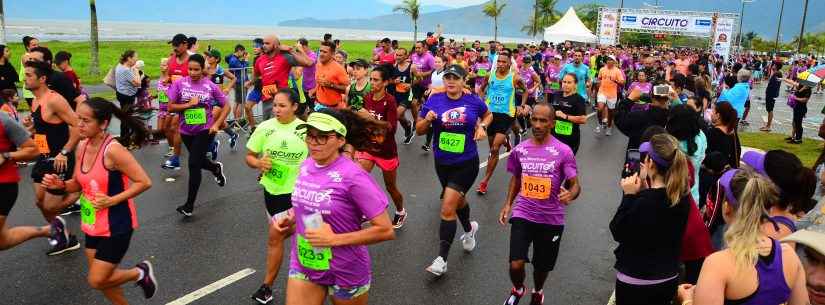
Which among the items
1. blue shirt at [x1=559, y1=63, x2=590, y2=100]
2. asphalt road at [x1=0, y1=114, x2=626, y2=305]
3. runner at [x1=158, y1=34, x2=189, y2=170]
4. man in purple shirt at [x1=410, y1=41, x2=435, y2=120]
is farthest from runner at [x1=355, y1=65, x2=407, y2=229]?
blue shirt at [x1=559, y1=63, x2=590, y2=100]

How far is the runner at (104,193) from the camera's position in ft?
13.2

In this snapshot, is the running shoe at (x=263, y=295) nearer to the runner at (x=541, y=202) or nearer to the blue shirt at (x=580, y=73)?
the runner at (x=541, y=202)

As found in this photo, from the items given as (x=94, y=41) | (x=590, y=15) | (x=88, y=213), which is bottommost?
(x=88, y=213)

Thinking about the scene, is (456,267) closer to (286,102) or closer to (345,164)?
(286,102)

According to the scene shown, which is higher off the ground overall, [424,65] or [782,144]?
[424,65]

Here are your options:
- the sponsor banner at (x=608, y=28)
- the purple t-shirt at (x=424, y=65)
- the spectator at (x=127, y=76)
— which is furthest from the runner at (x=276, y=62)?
the sponsor banner at (x=608, y=28)

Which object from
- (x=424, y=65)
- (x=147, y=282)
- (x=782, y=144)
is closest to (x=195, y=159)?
(x=147, y=282)

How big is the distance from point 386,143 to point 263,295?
89.8 inches

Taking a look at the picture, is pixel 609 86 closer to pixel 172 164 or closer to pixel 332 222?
pixel 172 164

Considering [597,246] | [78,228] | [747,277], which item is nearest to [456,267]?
[597,246]

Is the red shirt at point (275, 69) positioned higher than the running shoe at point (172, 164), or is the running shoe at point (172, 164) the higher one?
the red shirt at point (275, 69)

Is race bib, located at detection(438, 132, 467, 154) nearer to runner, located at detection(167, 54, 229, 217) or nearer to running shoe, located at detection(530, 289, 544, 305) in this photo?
running shoe, located at detection(530, 289, 544, 305)

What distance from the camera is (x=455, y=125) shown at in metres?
5.88

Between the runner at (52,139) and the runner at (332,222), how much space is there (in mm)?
2926
